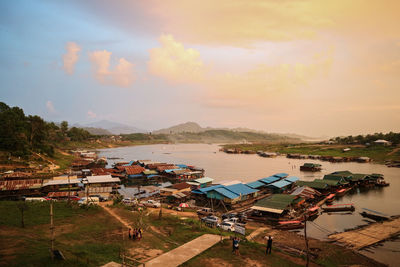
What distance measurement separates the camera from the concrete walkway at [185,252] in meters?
15.2

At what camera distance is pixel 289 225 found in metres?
30.6

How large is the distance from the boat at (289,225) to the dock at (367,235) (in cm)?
381

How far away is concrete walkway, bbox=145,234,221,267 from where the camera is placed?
15.2 metres

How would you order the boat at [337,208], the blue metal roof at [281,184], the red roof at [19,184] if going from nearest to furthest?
1. the boat at [337,208]
2. the red roof at [19,184]
3. the blue metal roof at [281,184]

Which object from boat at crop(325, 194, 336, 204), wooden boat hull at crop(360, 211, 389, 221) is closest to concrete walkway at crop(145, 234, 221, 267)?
wooden boat hull at crop(360, 211, 389, 221)

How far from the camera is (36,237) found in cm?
1716

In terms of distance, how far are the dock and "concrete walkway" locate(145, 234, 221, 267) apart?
15493 mm

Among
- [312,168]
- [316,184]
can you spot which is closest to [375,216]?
[316,184]

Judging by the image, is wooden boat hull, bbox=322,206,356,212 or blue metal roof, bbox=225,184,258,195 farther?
blue metal roof, bbox=225,184,258,195

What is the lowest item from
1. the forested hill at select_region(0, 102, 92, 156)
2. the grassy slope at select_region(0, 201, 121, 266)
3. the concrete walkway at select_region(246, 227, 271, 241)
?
the concrete walkway at select_region(246, 227, 271, 241)

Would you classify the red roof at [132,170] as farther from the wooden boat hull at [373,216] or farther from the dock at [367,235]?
the wooden boat hull at [373,216]

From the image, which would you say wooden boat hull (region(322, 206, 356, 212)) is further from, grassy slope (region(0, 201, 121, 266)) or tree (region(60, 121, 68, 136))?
tree (region(60, 121, 68, 136))

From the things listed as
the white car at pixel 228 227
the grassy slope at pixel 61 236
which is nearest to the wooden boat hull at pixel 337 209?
the white car at pixel 228 227

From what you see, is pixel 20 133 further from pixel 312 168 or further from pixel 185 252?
pixel 312 168
